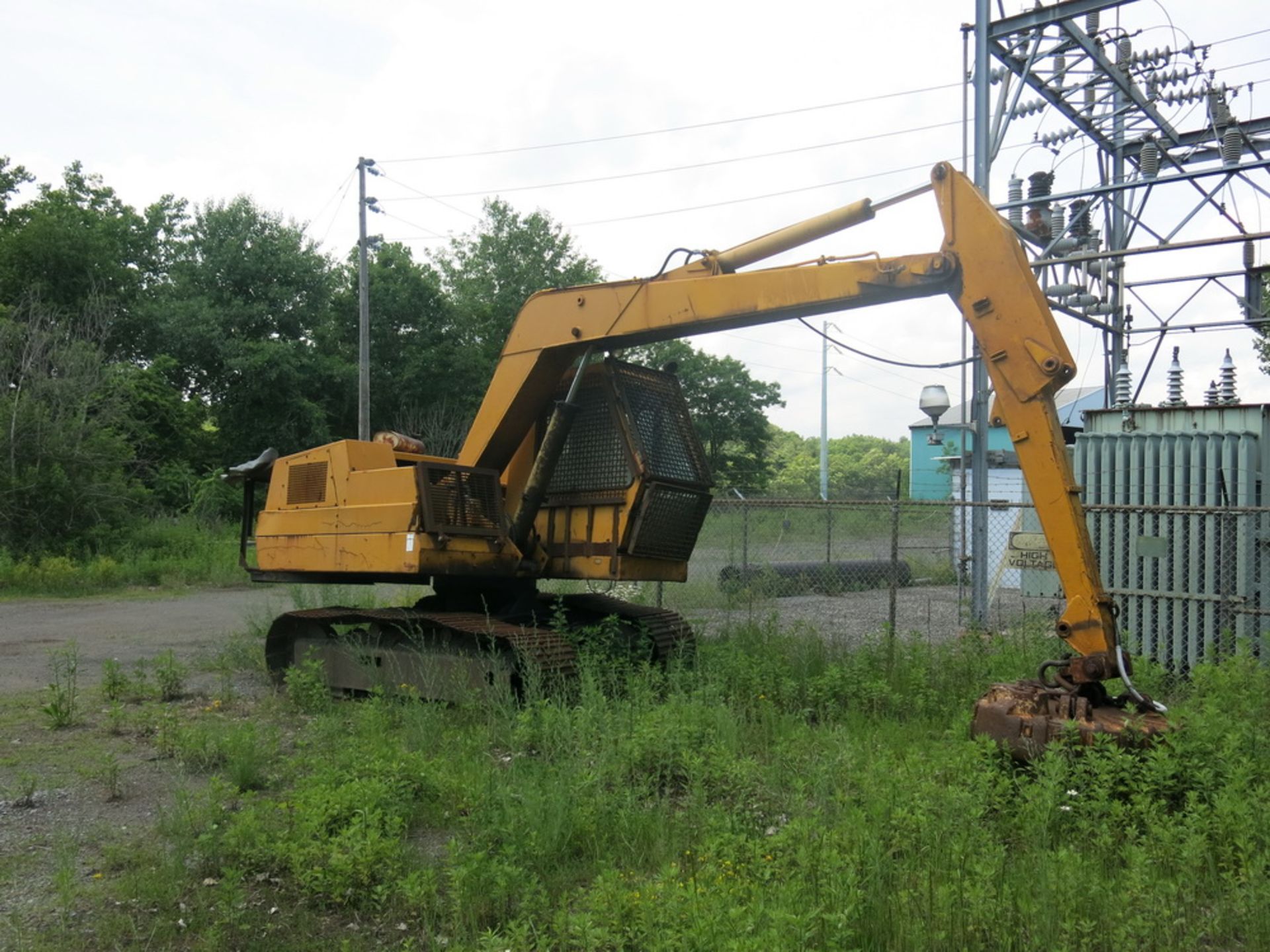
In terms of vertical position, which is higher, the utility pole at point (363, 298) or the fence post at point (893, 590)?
the utility pole at point (363, 298)

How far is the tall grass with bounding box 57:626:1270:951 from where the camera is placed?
3.73m

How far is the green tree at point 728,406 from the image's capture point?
168 feet

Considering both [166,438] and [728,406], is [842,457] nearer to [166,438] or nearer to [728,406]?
[728,406]

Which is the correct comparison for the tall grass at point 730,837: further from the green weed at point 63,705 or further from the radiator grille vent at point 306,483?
the radiator grille vent at point 306,483

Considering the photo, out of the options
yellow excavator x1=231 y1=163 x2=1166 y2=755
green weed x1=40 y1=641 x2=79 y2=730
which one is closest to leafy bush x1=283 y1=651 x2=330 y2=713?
yellow excavator x1=231 y1=163 x2=1166 y2=755

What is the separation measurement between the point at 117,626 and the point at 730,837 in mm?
11826

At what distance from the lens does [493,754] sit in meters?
6.68

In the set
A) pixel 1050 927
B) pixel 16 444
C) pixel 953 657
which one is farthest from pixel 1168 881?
pixel 16 444

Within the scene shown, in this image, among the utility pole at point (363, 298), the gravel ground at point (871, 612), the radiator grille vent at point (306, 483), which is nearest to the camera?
the radiator grille vent at point (306, 483)

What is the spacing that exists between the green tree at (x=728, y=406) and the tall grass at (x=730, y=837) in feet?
144

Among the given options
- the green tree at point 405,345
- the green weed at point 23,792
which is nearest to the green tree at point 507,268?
the green tree at point 405,345

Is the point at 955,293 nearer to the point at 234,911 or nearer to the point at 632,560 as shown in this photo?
the point at 632,560

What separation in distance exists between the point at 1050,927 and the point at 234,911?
3072mm

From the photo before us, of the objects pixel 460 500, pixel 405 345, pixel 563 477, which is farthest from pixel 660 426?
pixel 405 345
